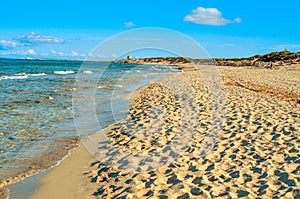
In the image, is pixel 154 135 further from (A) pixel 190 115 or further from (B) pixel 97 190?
(B) pixel 97 190

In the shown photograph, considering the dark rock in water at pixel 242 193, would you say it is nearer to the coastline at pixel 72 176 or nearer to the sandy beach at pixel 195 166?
the sandy beach at pixel 195 166

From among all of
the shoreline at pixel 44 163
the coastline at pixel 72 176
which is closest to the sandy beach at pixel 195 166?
the coastline at pixel 72 176

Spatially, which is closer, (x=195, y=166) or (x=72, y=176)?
(x=195, y=166)

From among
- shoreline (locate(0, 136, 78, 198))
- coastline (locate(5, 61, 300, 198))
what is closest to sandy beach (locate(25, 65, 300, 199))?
coastline (locate(5, 61, 300, 198))

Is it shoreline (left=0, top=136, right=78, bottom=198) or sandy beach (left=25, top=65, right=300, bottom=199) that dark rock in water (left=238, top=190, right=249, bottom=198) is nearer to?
sandy beach (left=25, top=65, right=300, bottom=199)

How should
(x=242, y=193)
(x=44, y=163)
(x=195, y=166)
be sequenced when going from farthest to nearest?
(x=44, y=163) → (x=195, y=166) → (x=242, y=193)

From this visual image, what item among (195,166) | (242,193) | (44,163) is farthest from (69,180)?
(242,193)

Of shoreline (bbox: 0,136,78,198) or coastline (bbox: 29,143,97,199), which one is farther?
shoreline (bbox: 0,136,78,198)

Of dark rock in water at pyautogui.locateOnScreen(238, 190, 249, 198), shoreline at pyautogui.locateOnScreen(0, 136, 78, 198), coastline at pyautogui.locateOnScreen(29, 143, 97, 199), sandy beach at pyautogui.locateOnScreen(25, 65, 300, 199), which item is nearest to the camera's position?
dark rock in water at pyautogui.locateOnScreen(238, 190, 249, 198)

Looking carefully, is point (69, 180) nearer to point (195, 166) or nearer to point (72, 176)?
point (72, 176)

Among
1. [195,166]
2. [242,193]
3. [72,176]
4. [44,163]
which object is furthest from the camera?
[44,163]

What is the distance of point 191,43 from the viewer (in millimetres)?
11578

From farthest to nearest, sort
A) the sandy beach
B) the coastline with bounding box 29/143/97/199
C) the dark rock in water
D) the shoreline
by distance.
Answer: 1. the shoreline
2. the coastline with bounding box 29/143/97/199
3. the sandy beach
4. the dark rock in water

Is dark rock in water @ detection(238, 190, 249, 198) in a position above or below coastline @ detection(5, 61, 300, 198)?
above
